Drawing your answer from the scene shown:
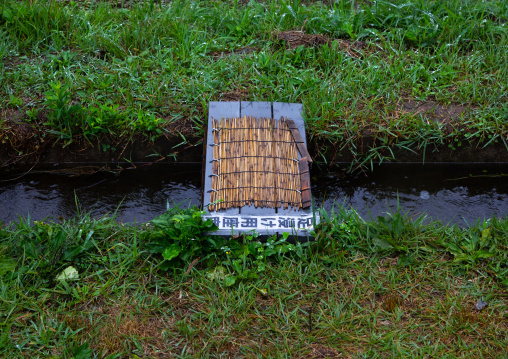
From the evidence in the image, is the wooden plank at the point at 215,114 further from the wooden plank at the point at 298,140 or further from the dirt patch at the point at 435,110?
the dirt patch at the point at 435,110

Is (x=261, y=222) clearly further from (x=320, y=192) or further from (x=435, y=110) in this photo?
(x=435, y=110)

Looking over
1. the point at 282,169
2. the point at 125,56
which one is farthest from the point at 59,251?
the point at 125,56

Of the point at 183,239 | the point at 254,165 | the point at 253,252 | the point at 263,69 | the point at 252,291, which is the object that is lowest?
the point at 252,291

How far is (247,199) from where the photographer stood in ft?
10.8

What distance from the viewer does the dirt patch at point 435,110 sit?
4.22 metres

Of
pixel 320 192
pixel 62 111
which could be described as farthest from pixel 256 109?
pixel 62 111

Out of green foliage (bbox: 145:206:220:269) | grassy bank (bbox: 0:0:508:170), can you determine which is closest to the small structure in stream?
green foliage (bbox: 145:206:220:269)

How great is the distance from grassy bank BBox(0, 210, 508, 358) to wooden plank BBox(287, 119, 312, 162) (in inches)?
22.5

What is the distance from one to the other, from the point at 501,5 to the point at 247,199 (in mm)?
3774

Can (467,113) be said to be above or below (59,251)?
above

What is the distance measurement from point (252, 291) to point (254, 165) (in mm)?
1011

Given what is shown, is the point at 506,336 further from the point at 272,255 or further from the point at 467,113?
the point at 467,113

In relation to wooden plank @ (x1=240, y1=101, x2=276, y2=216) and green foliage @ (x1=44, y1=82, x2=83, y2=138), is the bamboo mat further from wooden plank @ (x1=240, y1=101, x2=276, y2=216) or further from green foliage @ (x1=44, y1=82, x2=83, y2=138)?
green foliage @ (x1=44, y1=82, x2=83, y2=138)

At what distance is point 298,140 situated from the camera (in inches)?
146
